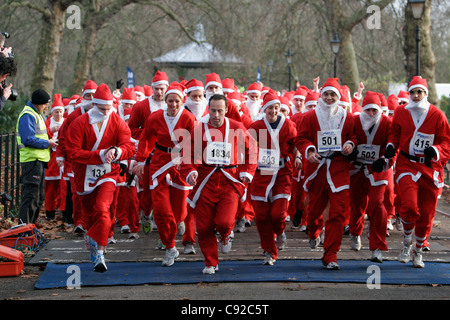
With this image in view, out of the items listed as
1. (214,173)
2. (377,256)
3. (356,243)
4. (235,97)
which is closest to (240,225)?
(235,97)

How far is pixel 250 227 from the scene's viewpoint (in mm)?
12977

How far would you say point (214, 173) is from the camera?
884 cm

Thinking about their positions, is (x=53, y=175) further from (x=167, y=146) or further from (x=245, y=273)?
(x=245, y=273)

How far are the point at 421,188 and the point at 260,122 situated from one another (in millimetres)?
2070

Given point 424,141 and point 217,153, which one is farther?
point 424,141

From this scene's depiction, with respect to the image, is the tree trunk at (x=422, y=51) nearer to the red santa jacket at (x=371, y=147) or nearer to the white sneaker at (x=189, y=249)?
the red santa jacket at (x=371, y=147)

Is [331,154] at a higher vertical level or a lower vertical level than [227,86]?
lower

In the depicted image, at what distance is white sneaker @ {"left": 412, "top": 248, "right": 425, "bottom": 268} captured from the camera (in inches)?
361

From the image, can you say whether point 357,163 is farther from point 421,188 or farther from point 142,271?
point 142,271

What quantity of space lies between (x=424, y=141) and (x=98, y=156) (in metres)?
3.77

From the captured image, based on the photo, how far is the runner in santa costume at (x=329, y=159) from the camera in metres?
9.09

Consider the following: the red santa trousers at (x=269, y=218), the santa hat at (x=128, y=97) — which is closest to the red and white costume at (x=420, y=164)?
the red santa trousers at (x=269, y=218)

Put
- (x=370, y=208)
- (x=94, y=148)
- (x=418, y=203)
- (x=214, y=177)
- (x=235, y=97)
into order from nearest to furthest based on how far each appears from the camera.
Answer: (x=214, y=177), (x=94, y=148), (x=418, y=203), (x=370, y=208), (x=235, y=97)

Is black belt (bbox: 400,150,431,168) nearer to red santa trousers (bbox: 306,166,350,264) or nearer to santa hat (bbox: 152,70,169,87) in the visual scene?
red santa trousers (bbox: 306,166,350,264)
